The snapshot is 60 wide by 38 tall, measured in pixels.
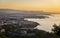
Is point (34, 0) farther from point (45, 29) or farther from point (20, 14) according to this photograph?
point (45, 29)

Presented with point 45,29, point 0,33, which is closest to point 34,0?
point 45,29

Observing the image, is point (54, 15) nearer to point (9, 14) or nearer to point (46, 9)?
point (46, 9)

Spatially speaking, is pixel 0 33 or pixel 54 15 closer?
pixel 0 33

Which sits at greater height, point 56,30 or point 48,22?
point 48,22

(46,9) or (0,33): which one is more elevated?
(46,9)

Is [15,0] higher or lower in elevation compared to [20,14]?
higher

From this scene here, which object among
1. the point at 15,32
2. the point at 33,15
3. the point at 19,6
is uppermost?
the point at 19,6

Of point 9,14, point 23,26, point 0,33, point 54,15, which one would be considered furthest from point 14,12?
point 54,15

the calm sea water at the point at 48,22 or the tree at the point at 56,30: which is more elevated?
the calm sea water at the point at 48,22

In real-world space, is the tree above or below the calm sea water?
below
